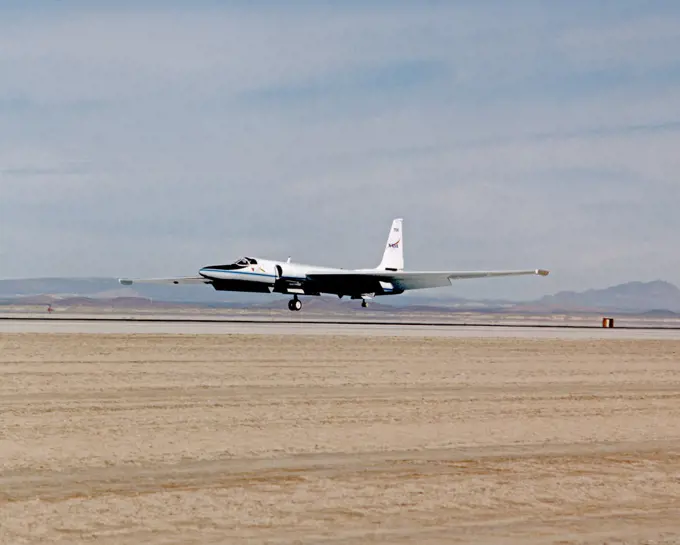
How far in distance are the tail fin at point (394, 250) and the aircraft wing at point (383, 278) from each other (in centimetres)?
1000

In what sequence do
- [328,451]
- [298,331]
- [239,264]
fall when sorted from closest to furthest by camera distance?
[328,451], [298,331], [239,264]

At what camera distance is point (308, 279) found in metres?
69.2

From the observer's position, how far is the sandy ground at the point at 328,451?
1078 centimetres

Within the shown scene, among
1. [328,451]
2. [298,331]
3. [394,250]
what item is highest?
[394,250]

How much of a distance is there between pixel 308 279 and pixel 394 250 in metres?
17.7

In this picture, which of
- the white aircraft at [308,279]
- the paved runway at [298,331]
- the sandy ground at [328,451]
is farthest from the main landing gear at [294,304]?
the sandy ground at [328,451]

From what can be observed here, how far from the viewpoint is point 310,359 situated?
2972cm

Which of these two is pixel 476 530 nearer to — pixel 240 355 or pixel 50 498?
pixel 50 498

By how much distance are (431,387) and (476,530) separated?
13387 millimetres

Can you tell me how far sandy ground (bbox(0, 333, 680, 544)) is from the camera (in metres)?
10.8

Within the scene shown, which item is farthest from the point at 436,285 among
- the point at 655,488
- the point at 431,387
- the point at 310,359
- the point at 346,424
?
the point at 655,488

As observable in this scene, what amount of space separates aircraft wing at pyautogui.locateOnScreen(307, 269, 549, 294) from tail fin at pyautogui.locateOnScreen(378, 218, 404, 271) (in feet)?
32.8

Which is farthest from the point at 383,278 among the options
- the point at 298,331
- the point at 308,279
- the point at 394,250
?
the point at 298,331

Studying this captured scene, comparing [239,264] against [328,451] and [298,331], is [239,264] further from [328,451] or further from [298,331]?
[328,451]
